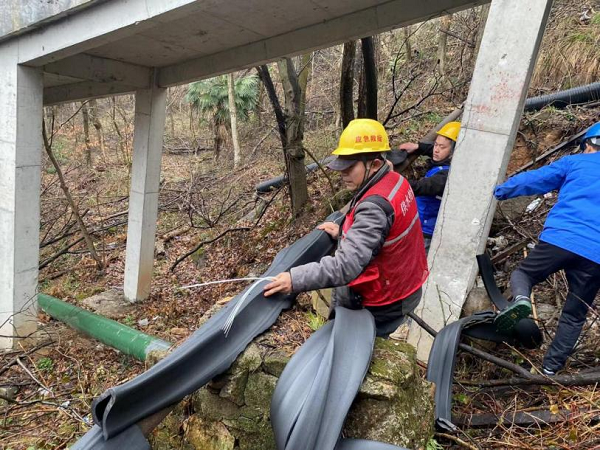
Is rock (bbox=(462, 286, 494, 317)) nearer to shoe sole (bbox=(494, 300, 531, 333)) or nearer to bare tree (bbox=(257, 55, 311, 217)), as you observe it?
shoe sole (bbox=(494, 300, 531, 333))

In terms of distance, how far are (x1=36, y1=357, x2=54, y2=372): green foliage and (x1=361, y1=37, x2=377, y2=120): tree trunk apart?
5863 mm

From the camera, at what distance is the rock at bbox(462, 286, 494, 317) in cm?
366

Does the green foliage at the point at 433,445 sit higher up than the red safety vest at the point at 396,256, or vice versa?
the red safety vest at the point at 396,256

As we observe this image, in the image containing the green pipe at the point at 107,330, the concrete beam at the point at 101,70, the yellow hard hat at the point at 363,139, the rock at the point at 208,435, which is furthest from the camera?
the concrete beam at the point at 101,70

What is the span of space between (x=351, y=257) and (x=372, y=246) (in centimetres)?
14

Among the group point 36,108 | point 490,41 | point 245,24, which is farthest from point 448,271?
point 36,108

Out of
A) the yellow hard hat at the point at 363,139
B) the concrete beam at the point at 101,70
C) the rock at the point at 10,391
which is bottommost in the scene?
the rock at the point at 10,391

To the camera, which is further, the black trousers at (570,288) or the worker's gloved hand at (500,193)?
the worker's gloved hand at (500,193)

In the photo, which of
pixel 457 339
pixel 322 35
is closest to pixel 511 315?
pixel 457 339

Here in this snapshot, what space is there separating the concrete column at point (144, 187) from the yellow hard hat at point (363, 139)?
219 inches

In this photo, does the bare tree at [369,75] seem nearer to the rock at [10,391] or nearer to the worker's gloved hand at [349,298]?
the worker's gloved hand at [349,298]

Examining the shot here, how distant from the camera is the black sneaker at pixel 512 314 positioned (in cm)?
281

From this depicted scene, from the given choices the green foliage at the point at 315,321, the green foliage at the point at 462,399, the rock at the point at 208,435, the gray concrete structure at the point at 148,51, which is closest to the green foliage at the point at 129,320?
the gray concrete structure at the point at 148,51

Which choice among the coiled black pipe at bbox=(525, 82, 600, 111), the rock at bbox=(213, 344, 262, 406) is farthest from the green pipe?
the coiled black pipe at bbox=(525, 82, 600, 111)
